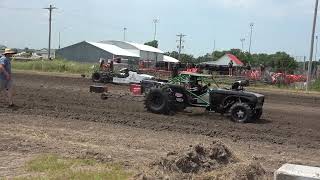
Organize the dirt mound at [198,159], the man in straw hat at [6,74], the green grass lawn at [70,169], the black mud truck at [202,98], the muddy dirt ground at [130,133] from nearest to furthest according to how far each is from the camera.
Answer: the dirt mound at [198,159]
the green grass lawn at [70,169]
the muddy dirt ground at [130,133]
the black mud truck at [202,98]
the man in straw hat at [6,74]

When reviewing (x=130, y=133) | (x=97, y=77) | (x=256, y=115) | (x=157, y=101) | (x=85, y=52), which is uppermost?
(x=85, y=52)

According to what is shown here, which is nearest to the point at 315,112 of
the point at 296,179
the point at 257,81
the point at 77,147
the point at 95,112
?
the point at 95,112

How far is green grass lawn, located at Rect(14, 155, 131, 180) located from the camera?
7.89 meters

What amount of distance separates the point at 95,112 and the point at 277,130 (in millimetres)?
5046

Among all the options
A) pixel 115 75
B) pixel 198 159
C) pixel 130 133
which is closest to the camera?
pixel 198 159

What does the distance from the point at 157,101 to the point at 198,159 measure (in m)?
9.46

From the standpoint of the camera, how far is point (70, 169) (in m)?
8.34

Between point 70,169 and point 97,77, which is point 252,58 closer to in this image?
point 97,77

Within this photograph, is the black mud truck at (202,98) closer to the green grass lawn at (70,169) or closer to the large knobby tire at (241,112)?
the large knobby tire at (241,112)

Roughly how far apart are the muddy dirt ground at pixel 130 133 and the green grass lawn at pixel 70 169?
0.75 ft

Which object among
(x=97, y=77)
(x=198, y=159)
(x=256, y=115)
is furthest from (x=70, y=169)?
(x=97, y=77)

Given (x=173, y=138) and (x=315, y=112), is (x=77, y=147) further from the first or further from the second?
(x=315, y=112)

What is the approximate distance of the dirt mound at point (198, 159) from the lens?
7.65 metres

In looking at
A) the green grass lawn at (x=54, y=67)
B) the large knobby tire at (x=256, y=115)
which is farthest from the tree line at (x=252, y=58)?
the large knobby tire at (x=256, y=115)
